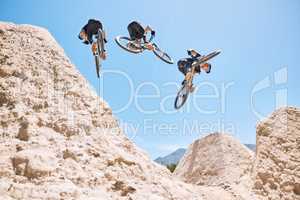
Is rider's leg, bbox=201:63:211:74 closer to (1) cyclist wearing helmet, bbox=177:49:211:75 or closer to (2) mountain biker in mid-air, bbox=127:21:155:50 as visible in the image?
(1) cyclist wearing helmet, bbox=177:49:211:75

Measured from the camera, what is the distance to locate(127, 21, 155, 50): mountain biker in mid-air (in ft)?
33.3

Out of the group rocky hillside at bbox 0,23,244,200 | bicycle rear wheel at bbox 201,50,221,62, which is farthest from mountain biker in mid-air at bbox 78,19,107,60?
bicycle rear wheel at bbox 201,50,221,62

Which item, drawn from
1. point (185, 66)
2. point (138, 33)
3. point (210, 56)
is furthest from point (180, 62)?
point (138, 33)

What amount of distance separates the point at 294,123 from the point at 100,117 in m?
6.55

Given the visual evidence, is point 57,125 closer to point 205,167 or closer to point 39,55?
point 39,55

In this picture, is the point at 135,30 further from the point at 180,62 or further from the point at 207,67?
the point at 207,67

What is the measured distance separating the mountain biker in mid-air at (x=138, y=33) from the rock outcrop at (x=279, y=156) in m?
4.66

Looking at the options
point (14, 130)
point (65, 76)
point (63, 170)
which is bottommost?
point (63, 170)

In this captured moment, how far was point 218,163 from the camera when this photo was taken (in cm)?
1070

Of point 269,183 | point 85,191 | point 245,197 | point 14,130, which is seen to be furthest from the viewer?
point 269,183

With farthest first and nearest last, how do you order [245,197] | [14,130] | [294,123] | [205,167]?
[205,167] < [294,123] < [245,197] < [14,130]

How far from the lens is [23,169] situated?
5191 mm

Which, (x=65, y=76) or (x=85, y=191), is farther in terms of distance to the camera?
(x=65, y=76)

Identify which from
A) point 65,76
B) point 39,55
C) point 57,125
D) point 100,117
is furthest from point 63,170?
point 39,55
